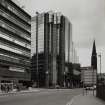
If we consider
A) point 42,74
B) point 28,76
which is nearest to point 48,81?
point 42,74

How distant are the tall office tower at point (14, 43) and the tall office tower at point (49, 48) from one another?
55.7 m

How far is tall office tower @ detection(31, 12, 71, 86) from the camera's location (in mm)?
172125

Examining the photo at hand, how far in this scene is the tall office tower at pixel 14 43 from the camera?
9200cm

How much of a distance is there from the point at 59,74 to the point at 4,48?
288 ft

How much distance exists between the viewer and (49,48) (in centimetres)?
17575

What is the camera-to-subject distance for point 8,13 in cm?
9606

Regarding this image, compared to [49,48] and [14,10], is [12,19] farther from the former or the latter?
[49,48]

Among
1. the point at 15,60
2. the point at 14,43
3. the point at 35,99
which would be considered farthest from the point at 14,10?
the point at 35,99

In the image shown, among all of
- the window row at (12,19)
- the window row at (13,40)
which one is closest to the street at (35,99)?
the window row at (13,40)

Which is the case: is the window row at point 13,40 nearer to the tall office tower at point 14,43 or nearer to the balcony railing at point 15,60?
the tall office tower at point 14,43

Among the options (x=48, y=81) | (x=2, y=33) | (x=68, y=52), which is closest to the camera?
(x=2, y=33)

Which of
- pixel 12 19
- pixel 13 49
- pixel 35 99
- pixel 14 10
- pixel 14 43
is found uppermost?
pixel 14 10

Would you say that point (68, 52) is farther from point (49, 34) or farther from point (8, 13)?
point (8, 13)

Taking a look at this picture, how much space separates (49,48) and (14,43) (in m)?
74.4
